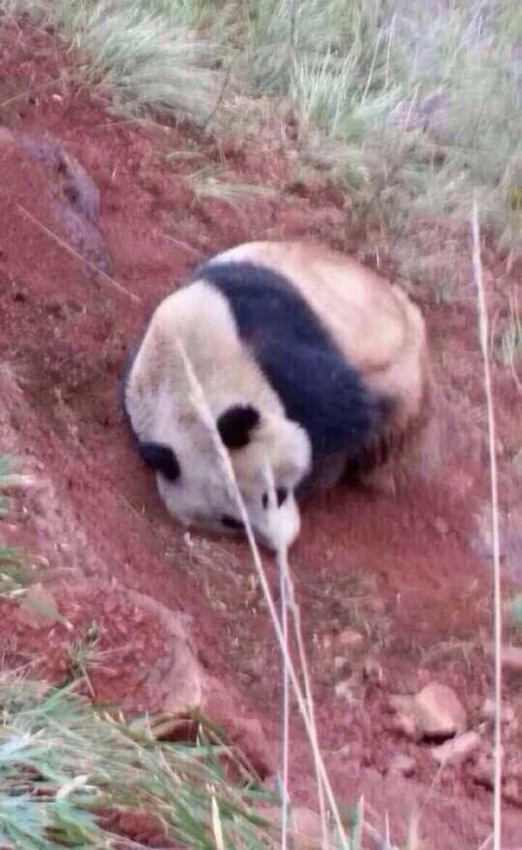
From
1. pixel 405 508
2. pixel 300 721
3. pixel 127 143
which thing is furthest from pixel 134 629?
pixel 127 143

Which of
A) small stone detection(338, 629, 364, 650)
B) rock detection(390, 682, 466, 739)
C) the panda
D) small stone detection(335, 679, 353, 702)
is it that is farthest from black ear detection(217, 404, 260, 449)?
rock detection(390, 682, 466, 739)

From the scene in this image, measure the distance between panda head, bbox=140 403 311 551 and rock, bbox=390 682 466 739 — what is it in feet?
Answer: 3.19

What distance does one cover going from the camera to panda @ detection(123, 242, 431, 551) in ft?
13.9

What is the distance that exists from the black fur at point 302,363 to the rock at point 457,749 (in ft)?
4.95

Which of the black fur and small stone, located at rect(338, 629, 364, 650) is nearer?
small stone, located at rect(338, 629, 364, 650)

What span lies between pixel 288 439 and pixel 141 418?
53cm

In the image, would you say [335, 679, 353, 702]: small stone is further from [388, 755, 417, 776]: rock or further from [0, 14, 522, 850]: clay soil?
[388, 755, 417, 776]: rock

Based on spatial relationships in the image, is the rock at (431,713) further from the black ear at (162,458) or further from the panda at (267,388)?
the black ear at (162,458)

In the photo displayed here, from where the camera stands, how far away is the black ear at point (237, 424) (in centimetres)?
406

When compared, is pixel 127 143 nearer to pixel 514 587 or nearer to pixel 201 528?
pixel 201 528

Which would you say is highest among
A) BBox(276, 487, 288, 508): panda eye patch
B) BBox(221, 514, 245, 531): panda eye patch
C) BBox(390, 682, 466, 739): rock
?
BBox(390, 682, 466, 739): rock

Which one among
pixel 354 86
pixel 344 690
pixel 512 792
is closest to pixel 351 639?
pixel 344 690

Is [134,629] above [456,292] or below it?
above

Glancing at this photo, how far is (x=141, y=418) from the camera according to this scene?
4.34 m
